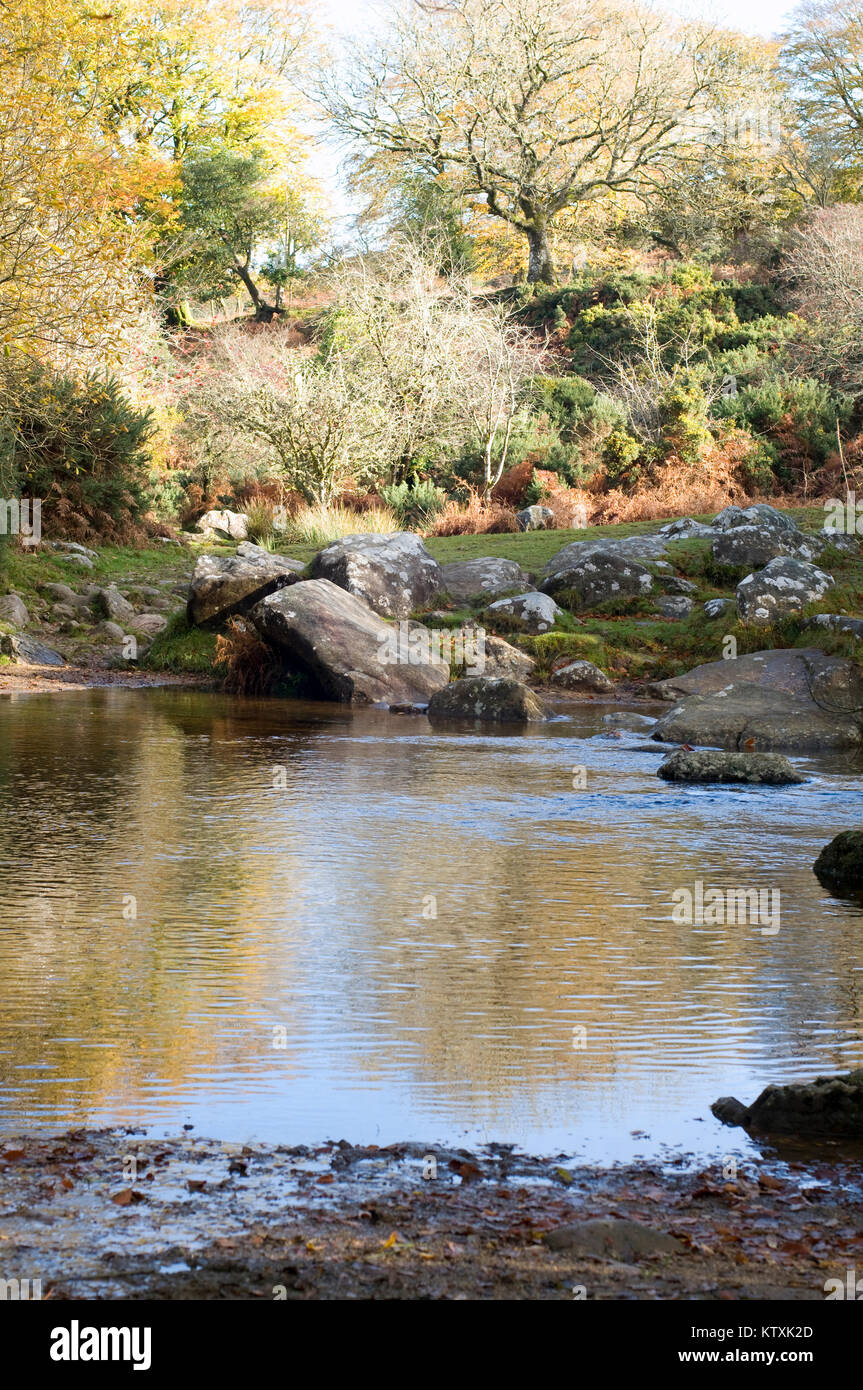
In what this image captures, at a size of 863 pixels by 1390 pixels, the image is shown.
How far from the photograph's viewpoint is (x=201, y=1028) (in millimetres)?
4781

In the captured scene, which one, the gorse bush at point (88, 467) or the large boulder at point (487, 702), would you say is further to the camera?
the gorse bush at point (88, 467)

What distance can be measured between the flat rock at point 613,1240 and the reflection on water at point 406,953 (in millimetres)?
623

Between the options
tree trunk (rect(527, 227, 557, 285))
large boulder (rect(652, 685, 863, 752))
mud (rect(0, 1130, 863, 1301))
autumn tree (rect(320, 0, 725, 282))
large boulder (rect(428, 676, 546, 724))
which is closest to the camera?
mud (rect(0, 1130, 863, 1301))

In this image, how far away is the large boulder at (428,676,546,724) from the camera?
15.4 meters

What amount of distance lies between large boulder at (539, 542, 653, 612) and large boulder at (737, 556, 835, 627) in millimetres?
1812

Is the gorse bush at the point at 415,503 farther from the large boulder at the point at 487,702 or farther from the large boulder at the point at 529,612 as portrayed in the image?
the large boulder at the point at 487,702

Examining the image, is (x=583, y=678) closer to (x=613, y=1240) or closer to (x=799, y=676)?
(x=799, y=676)

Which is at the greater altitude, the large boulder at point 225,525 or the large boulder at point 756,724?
the large boulder at point 225,525

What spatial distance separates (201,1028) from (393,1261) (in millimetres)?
1974

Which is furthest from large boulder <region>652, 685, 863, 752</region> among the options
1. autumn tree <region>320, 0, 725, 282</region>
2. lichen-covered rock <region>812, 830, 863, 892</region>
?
autumn tree <region>320, 0, 725, 282</region>

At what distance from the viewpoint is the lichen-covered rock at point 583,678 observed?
17.3 meters

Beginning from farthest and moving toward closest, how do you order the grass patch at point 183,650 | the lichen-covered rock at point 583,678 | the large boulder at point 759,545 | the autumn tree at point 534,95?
the autumn tree at point 534,95 → the large boulder at point 759,545 → the grass patch at point 183,650 → the lichen-covered rock at point 583,678

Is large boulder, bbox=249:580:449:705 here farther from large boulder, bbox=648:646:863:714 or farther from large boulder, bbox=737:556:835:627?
large boulder, bbox=737:556:835:627

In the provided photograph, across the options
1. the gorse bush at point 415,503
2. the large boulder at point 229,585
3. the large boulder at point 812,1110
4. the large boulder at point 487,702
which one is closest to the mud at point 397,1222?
the large boulder at point 812,1110
